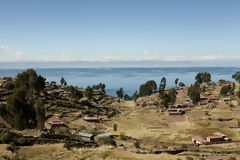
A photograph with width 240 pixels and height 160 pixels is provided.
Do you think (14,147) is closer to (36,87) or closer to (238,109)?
(36,87)

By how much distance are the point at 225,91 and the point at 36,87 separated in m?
114

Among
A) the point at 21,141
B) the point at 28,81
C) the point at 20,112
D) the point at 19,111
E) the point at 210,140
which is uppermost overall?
the point at 28,81

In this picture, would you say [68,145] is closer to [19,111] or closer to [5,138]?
[5,138]

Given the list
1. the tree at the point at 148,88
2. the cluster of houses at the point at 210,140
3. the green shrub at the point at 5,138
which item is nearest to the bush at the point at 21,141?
the green shrub at the point at 5,138

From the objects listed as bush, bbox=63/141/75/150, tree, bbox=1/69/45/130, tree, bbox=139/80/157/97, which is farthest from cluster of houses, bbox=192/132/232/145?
tree, bbox=139/80/157/97

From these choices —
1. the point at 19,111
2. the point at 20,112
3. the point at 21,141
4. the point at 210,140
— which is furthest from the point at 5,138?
the point at 210,140

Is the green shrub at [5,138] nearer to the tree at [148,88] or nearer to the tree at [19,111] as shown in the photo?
the tree at [19,111]

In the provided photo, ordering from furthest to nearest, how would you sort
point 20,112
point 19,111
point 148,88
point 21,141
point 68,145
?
point 148,88 < point 19,111 < point 20,112 < point 68,145 < point 21,141

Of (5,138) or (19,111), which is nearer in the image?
(5,138)

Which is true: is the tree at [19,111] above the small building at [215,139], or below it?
above

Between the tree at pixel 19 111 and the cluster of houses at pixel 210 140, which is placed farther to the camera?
the tree at pixel 19 111

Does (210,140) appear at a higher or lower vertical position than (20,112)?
lower

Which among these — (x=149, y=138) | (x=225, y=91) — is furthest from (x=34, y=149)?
(x=225, y=91)

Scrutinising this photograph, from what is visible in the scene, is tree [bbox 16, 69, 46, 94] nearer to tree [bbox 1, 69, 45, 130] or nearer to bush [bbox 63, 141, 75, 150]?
tree [bbox 1, 69, 45, 130]
